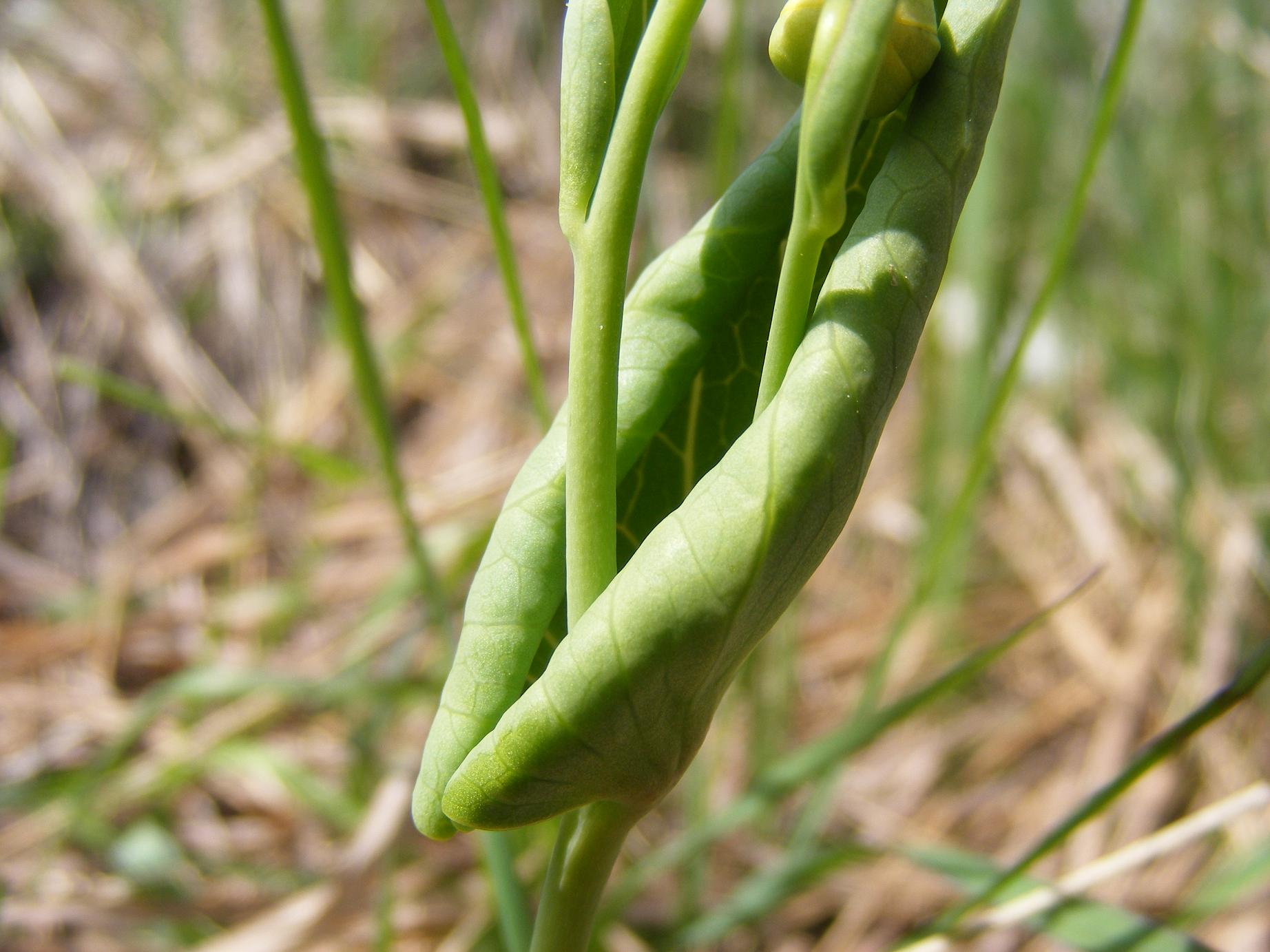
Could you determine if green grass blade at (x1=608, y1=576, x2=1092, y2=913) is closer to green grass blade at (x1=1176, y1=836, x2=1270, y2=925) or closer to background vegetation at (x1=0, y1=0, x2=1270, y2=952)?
background vegetation at (x1=0, y1=0, x2=1270, y2=952)

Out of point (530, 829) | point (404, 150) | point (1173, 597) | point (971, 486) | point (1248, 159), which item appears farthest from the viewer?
point (404, 150)

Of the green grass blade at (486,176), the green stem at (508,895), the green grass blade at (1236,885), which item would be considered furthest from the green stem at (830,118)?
the green grass blade at (1236,885)

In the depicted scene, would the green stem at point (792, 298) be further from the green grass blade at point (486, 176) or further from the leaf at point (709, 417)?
the green grass blade at point (486, 176)

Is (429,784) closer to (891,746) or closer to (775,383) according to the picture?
(775,383)

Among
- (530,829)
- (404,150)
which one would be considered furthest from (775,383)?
(404,150)

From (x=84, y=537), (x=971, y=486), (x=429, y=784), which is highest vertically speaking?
(x=84, y=537)

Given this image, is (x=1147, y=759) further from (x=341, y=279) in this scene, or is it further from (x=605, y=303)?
(x=341, y=279)
